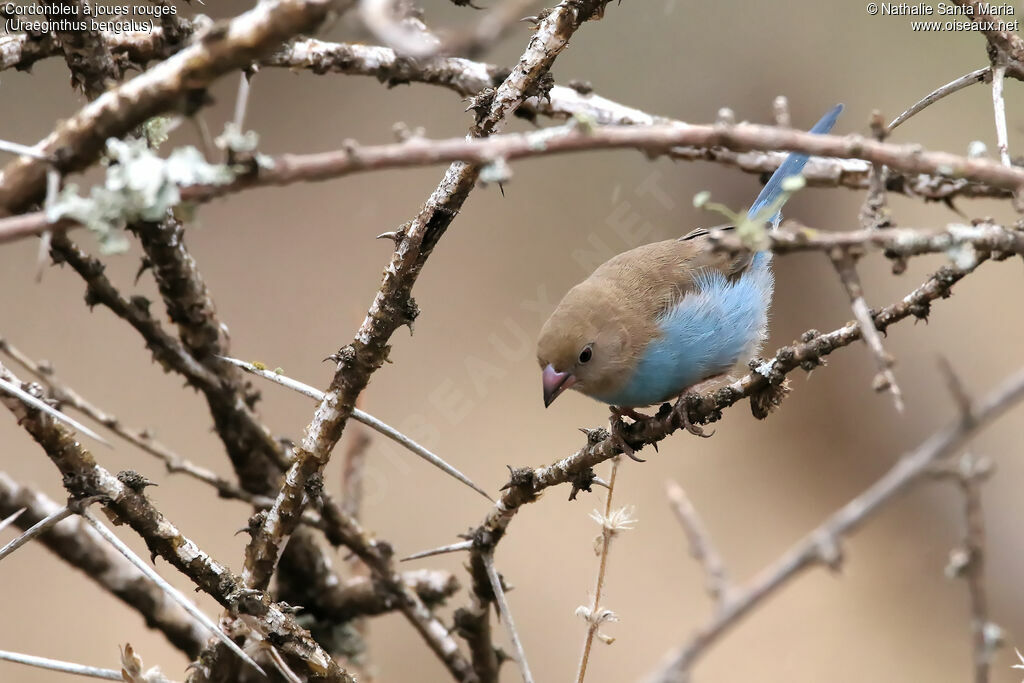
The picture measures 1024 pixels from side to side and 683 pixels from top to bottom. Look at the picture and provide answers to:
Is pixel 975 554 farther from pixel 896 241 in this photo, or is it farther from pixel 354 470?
pixel 354 470

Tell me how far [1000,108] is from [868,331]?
1256 mm

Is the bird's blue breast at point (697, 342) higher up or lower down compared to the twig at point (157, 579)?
higher up

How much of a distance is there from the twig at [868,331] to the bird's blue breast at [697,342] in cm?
184

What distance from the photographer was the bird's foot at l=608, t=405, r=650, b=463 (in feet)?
9.42

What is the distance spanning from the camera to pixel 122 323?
20.9 feet

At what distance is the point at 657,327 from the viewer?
3617 mm

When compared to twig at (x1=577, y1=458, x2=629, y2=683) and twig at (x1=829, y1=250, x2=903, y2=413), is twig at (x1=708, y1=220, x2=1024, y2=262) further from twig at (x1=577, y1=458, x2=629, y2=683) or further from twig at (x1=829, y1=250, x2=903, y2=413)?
twig at (x1=577, y1=458, x2=629, y2=683)

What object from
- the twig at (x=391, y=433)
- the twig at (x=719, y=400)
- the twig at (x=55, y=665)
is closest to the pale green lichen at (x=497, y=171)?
the twig at (x=719, y=400)

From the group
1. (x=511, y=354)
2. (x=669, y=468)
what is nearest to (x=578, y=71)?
(x=511, y=354)

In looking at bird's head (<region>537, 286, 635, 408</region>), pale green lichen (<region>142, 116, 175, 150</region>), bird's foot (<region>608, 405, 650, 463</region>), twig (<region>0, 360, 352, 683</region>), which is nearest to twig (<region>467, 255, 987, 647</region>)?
bird's foot (<region>608, 405, 650, 463</region>)

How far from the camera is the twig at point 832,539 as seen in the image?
110 centimetres

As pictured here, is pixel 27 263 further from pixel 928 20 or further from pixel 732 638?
pixel 928 20

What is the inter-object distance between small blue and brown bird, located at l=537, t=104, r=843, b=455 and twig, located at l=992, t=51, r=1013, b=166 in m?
0.83

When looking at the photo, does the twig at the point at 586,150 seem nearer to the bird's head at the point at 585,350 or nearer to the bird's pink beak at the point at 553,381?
the bird's head at the point at 585,350
